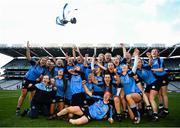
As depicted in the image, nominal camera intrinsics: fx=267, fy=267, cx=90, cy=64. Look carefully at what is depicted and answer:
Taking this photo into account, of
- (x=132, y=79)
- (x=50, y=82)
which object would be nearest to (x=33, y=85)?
(x=50, y=82)

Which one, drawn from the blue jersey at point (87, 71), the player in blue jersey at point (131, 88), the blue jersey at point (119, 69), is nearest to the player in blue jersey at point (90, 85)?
the blue jersey at point (87, 71)

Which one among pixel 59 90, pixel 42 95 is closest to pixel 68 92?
pixel 59 90

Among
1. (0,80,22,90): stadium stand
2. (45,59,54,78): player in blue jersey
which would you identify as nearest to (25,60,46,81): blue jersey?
(45,59,54,78): player in blue jersey

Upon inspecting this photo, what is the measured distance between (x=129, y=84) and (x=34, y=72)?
2758mm

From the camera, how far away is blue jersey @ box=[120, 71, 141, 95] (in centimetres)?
647

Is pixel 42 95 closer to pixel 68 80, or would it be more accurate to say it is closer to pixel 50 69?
pixel 68 80

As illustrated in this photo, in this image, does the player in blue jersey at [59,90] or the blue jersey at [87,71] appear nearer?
the player in blue jersey at [59,90]

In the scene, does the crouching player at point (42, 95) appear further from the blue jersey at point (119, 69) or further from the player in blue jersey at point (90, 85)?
the blue jersey at point (119, 69)

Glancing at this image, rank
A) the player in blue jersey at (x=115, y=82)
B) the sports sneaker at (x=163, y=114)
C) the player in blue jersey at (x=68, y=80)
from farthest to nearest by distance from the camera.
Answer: the player in blue jersey at (x=68, y=80)
the sports sneaker at (x=163, y=114)
the player in blue jersey at (x=115, y=82)

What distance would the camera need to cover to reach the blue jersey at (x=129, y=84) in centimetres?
647

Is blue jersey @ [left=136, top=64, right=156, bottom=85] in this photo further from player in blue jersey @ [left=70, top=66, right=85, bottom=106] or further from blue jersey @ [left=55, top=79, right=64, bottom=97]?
blue jersey @ [left=55, top=79, right=64, bottom=97]

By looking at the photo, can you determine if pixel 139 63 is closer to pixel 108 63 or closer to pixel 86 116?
pixel 108 63

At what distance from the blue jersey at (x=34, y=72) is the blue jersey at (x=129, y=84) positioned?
240 centimetres

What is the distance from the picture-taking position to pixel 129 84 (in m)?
6.50
